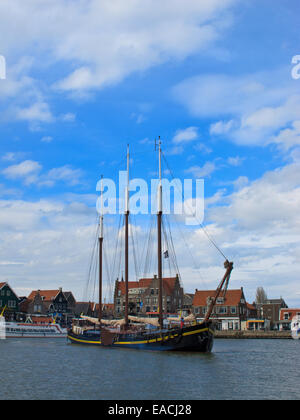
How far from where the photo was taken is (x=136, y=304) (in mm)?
126312

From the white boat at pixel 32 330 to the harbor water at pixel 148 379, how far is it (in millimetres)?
65836

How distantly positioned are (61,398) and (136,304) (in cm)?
10010

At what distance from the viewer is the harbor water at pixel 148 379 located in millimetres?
28266

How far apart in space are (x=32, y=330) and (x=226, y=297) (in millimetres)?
49942

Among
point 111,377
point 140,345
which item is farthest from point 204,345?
point 111,377

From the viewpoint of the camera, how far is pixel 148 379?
33.7m

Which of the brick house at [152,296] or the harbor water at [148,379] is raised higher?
the brick house at [152,296]

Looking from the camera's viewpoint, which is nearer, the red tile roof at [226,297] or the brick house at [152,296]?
the red tile roof at [226,297]

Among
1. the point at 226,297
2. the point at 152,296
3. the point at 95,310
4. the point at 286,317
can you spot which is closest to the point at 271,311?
the point at 286,317

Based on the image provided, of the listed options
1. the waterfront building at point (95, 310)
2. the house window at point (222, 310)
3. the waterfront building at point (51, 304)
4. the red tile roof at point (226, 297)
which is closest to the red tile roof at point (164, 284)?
the red tile roof at point (226, 297)

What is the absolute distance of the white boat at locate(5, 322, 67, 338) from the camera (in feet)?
364

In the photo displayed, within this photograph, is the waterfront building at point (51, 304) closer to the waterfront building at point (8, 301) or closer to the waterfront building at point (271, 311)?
the waterfront building at point (8, 301)

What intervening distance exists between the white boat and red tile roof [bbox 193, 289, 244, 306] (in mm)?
36954

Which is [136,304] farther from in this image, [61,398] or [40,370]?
[61,398]
